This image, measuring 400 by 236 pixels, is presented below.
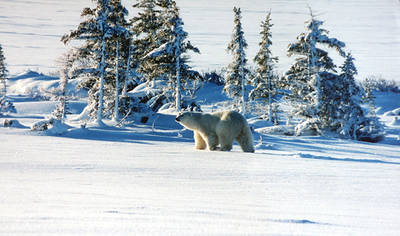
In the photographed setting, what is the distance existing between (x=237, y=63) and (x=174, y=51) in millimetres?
10124

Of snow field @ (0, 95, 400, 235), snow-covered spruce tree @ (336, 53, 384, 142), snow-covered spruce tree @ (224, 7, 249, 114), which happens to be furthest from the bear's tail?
snow-covered spruce tree @ (224, 7, 249, 114)

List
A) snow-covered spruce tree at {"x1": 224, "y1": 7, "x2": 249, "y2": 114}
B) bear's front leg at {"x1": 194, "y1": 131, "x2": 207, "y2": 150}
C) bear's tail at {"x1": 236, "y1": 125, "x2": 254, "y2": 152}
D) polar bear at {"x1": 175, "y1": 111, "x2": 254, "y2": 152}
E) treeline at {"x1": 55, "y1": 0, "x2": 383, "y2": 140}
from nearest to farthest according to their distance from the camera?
polar bear at {"x1": 175, "y1": 111, "x2": 254, "y2": 152}
bear's tail at {"x1": 236, "y1": 125, "x2": 254, "y2": 152}
bear's front leg at {"x1": 194, "y1": 131, "x2": 207, "y2": 150}
treeline at {"x1": 55, "y1": 0, "x2": 383, "y2": 140}
snow-covered spruce tree at {"x1": 224, "y1": 7, "x2": 249, "y2": 114}

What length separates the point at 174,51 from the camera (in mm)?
22875

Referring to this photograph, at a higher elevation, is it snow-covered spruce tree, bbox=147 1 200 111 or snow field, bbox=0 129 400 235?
snow-covered spruce tree, bbox=147 1 200 111

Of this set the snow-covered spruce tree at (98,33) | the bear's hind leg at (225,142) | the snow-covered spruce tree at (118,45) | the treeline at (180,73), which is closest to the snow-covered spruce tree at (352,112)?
the treeline at (180,73)

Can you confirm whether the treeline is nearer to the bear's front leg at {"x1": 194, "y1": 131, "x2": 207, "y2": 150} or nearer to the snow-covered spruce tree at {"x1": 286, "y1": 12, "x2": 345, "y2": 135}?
the snow-covered spruce tree at {"x1": 286, "y1": 12, "x2": 345, "y2": 135}

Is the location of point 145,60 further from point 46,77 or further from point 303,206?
point 46,77

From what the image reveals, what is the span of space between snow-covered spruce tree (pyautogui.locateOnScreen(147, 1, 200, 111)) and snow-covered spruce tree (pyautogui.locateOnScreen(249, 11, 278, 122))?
11.3 metres

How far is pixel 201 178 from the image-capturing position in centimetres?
359

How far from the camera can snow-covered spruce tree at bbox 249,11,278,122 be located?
106 feet

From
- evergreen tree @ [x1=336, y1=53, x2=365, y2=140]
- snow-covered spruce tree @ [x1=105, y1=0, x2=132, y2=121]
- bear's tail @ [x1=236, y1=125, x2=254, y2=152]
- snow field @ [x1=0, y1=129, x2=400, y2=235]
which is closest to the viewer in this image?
snow field @ [x1=0, y1=129, x2=400, y2=235]

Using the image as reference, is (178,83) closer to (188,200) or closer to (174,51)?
(174,51)

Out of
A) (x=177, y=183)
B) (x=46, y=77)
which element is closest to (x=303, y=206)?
(x=177, y=183)

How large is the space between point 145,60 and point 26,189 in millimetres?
21526
